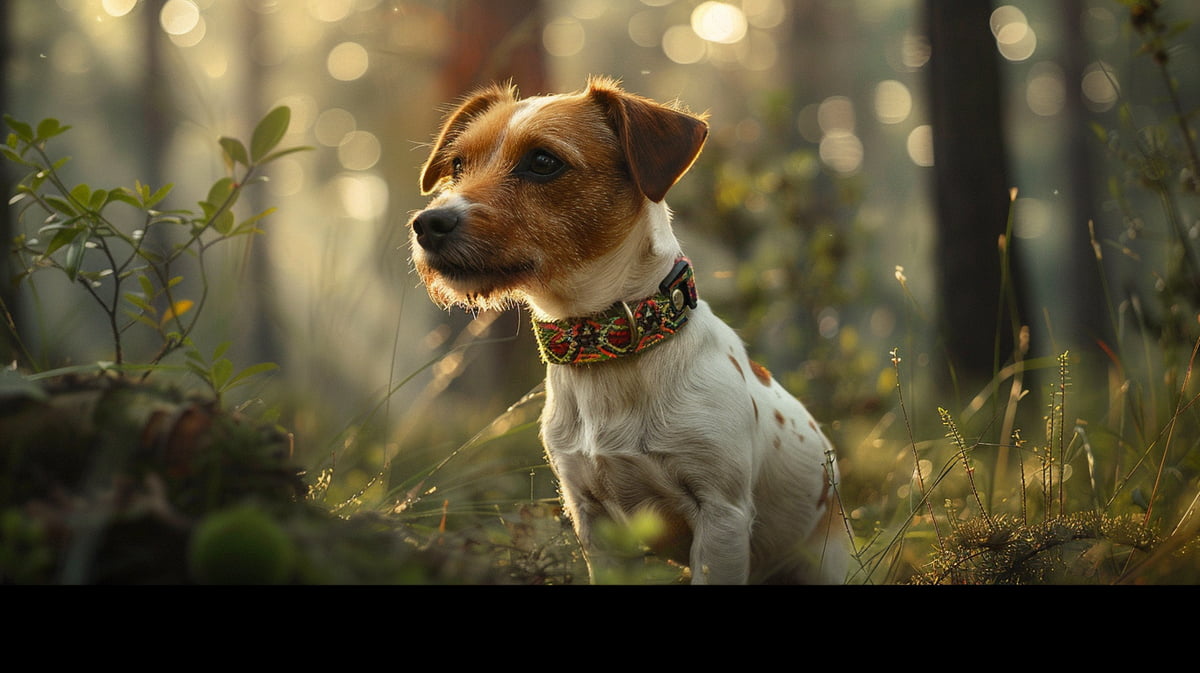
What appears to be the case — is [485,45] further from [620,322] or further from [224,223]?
[620,322]

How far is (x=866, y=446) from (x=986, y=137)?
76.7 inches

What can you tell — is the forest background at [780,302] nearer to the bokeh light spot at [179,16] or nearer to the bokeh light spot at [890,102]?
the bokeh light spot at [179,16]

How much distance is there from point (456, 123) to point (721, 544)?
157 centimetres

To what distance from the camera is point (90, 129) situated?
1441 cm

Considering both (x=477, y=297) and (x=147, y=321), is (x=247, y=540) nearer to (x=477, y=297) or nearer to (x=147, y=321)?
(x=477, y=297)

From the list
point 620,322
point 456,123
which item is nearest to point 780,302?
point 456,123

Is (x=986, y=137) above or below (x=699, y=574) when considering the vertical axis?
above

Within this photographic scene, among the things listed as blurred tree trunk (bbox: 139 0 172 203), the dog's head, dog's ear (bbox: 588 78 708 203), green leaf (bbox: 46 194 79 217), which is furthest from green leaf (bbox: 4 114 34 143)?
blurred tree trunk (bbox: 139 0 172 203)

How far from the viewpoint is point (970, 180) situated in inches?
163

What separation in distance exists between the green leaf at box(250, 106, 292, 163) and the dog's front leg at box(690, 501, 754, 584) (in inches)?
57.0

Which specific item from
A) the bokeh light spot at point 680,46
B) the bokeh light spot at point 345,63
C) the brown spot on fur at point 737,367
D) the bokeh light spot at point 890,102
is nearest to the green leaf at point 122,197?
the brown spot on fur at point 737,367

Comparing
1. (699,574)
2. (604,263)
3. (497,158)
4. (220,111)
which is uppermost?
(220,111)

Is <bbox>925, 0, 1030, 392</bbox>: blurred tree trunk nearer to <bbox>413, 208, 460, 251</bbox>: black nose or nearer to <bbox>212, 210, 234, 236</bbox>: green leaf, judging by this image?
<bbox>413, 208, 460, 251</bbox>: black nose

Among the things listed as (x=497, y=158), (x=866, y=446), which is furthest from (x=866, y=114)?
(x=497, y=158)
